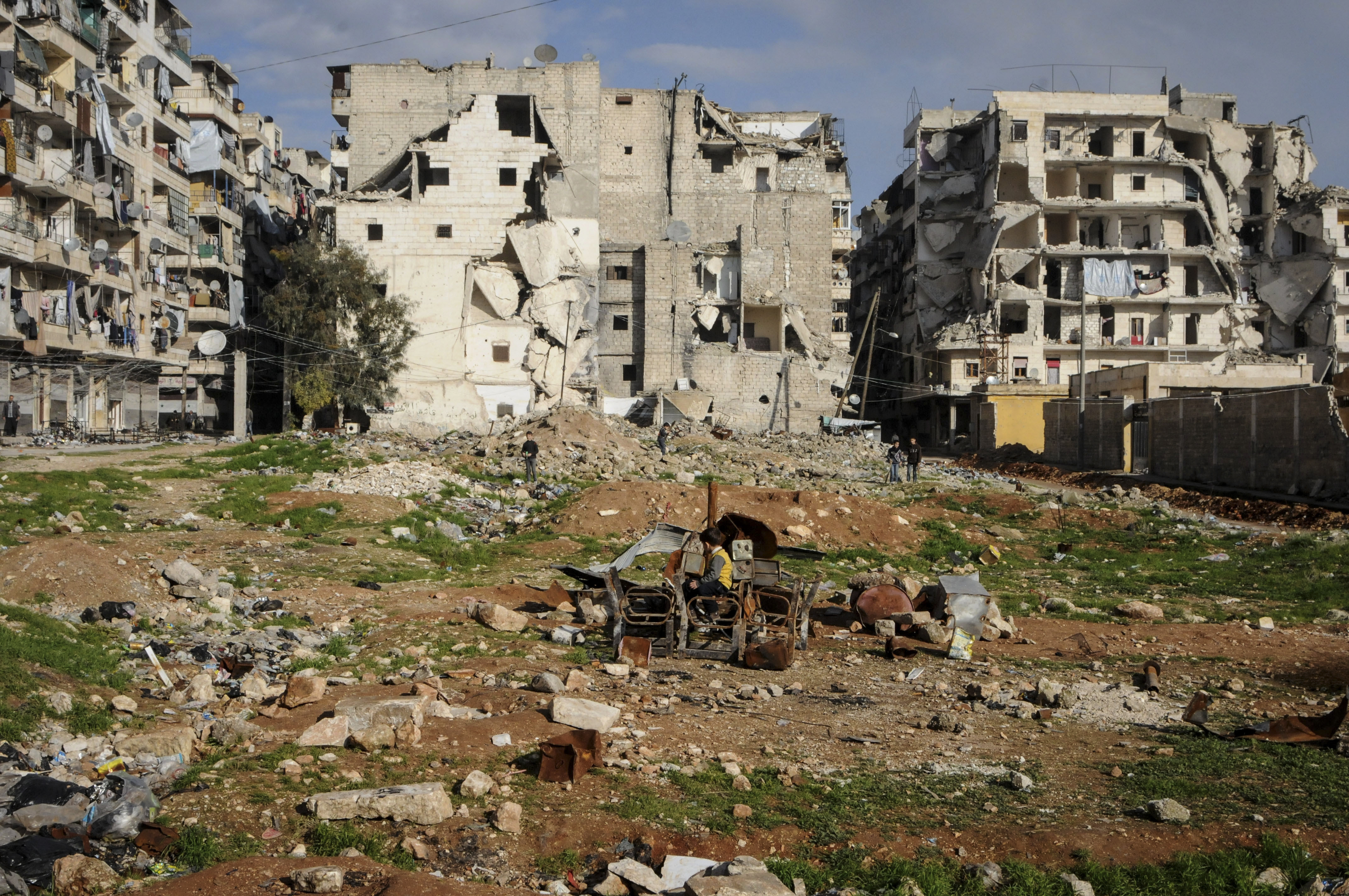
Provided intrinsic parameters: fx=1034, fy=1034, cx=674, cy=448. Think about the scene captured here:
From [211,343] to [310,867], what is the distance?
40.1 m

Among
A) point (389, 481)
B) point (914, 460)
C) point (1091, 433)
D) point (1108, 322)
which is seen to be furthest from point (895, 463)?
point (1108, 322)

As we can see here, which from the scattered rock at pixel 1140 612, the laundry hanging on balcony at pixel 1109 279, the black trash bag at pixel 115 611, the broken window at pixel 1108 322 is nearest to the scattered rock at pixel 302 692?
the black trash bag at pixel 115 611

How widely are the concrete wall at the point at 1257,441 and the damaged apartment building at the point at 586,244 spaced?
22.4 meters

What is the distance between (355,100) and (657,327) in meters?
18.0

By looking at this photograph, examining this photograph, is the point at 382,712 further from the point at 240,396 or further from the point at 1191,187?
the point at 1191,187

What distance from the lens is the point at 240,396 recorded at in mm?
39500

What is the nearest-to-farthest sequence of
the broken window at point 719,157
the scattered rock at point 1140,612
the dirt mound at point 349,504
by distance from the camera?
1. the scattered rock at point 1140,612
2. the dirt mound at point 349,504
3. the broken window at point 719,157

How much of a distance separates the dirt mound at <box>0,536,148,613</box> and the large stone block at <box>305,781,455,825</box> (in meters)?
5.84

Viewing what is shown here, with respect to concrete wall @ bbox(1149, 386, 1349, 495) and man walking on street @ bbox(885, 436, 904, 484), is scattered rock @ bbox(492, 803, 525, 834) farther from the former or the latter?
man walking on street @ bbox(885, 436, 904, 484)

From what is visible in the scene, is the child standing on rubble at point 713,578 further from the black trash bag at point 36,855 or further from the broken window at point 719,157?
the broken window at point 719,157

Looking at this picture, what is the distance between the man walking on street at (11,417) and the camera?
3161 cm

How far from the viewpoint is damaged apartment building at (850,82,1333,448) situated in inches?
2238

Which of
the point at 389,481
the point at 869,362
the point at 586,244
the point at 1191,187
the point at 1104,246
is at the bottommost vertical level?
the point at 389,481

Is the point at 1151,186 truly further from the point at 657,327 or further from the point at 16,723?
the point at 16,723
